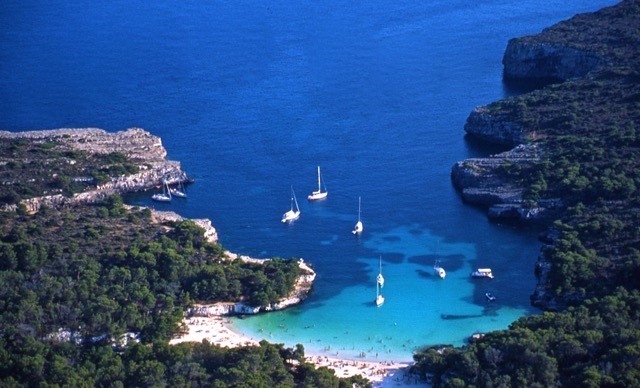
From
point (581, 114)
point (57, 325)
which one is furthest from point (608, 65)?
point (57, 325)

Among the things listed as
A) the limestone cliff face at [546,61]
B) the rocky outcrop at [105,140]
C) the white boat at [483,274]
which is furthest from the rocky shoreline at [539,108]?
the rocky outcrop at [105,140]

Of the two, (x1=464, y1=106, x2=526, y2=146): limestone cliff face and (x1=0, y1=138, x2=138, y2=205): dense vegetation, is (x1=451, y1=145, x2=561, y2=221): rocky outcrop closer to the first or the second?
(x1=464, y1=106, x2=526, y2=146): limestone cliff face

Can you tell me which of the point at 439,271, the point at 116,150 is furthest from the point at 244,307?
the point at 116,150

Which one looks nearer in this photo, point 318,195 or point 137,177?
point 318,195

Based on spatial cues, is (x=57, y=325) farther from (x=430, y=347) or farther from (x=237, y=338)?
(x=430, y=347)

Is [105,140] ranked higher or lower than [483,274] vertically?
higher

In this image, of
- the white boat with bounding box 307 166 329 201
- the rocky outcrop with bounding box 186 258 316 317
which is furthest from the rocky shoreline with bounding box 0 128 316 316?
the white boat with bounding box 307 166 329 201

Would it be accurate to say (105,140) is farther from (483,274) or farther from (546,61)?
(546,61)
